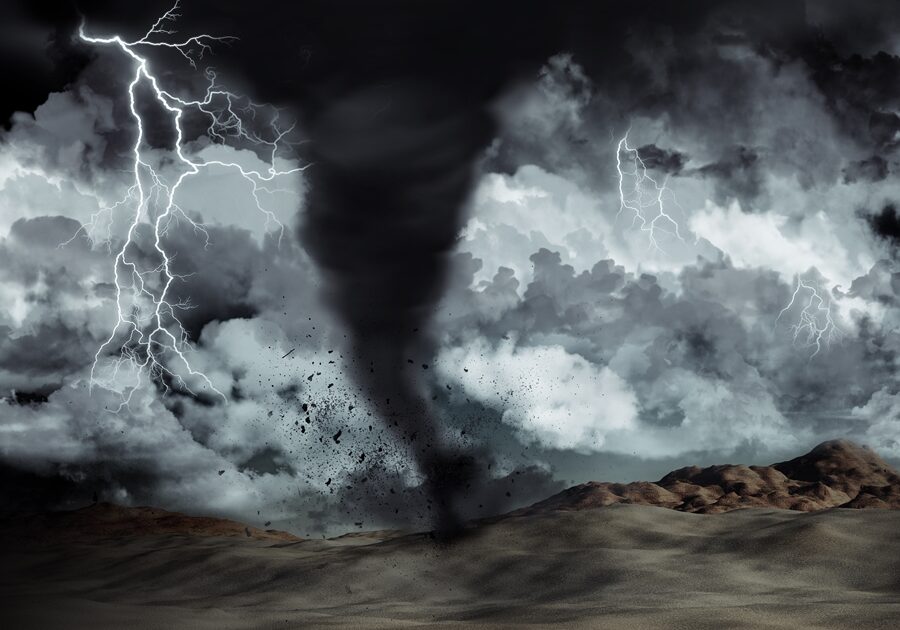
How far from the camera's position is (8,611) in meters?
16.4

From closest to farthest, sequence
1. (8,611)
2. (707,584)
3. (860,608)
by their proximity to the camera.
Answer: (8,611)
(860,608)
(707,584)

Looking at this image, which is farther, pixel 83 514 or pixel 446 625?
pixel 83 514

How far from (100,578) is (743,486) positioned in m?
70.9

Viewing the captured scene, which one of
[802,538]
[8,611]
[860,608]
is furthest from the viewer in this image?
[802,538]

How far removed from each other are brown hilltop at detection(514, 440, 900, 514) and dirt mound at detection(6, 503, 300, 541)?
1469 inches

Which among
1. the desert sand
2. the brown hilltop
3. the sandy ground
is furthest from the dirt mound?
the sandy ground

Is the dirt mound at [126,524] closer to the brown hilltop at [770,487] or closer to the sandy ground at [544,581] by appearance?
the brown hilltop at [770,487]

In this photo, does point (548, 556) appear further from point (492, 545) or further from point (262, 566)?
point (262, 566)

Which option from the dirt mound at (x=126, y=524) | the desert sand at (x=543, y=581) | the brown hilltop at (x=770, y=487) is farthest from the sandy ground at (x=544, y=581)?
the dirt mound at (x=126, y=524)

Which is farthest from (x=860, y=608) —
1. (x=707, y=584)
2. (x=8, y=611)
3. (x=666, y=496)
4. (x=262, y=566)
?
(x=666, y=496)

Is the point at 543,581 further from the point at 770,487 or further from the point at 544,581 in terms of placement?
the point at 770,487

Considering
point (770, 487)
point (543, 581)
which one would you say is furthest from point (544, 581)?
point (770, 487)

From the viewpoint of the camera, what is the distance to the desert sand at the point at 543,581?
A: 17.6 meters

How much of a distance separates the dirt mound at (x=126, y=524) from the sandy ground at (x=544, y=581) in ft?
193
